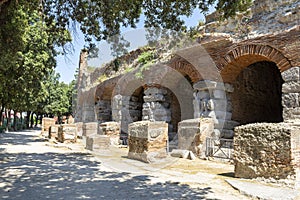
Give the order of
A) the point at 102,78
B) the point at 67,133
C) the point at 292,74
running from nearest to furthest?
1. the point at 292,74
2. the point at 67,133
3. the point at 102,78

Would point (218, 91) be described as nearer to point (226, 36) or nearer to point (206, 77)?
point (206, 77)

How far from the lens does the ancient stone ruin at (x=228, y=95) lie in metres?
5.17

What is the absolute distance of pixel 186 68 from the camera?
9656mm

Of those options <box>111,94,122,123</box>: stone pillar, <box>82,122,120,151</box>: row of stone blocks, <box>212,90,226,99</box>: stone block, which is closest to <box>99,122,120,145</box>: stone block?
<box>82,122,120,151</box>: row of stone blocks

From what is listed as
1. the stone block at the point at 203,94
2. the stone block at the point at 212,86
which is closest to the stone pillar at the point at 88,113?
the stone block at the point at 203,94

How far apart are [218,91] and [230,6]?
411 centimetres

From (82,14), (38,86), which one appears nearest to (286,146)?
(82,14)

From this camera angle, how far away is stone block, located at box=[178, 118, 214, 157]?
812 centimetres

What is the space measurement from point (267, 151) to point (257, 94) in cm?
626

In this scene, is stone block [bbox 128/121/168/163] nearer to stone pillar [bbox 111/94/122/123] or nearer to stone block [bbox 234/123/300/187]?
stone block [bbox 234/123/300/187]

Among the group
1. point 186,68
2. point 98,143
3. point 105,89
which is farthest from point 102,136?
point 105,89

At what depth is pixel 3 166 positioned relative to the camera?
20.9 ft

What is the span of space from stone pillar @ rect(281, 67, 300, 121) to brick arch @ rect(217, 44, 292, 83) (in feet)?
→ 0.76

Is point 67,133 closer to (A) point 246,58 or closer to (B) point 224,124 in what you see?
(B) point 224,124
